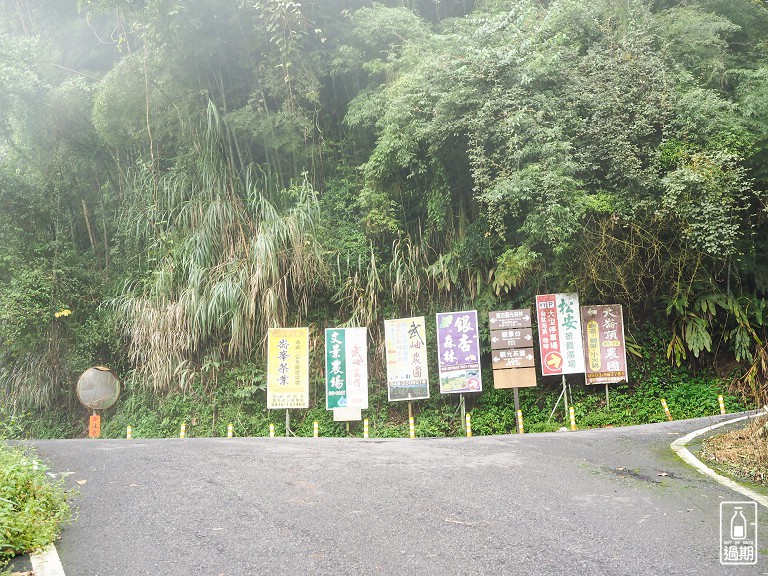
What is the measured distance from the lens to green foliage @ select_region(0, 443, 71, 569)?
3654mm

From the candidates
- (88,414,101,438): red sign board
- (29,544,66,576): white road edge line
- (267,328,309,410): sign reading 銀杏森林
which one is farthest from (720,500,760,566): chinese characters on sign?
(88,414,101,438): red sign board

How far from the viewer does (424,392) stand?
415 inches

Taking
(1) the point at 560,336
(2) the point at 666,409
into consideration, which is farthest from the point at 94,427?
(2) the point at 666,409

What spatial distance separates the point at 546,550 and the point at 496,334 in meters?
6.63

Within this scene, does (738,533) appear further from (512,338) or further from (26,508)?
(512,338)

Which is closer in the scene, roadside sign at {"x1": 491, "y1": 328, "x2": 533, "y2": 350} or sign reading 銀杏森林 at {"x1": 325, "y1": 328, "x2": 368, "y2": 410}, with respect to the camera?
roadside sign at {"x1": 491, "y1": 328, "x2": 533, "y2": 350}

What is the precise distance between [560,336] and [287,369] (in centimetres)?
458

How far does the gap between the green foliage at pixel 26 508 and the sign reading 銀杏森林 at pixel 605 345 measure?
8211mm

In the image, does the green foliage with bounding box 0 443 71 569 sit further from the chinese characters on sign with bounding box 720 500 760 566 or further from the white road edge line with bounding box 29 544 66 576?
the chinese characters on sign with bounding box 720 500 760 566

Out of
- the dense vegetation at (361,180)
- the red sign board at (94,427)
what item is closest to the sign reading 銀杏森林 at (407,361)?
the dense vegetation at (361,180)

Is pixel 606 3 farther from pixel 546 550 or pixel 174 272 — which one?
pixel 546 550

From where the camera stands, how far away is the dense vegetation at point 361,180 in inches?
390

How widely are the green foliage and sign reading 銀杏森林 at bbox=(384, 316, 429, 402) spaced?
20.7 ft

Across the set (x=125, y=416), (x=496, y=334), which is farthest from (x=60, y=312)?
(x=496, y=334)
